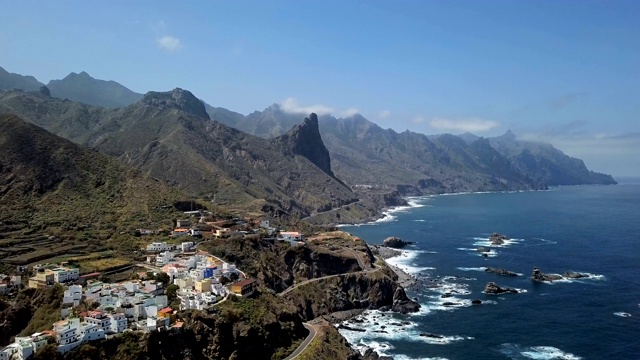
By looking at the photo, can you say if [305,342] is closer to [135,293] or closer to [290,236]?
[135,293]

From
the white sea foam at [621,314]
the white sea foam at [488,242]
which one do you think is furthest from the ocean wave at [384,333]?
the white sea foam at [488,242]

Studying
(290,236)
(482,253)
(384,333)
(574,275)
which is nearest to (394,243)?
(482,253)

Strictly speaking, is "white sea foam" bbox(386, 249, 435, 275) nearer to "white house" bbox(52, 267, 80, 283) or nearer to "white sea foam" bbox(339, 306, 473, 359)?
"white sea foam" bbox(339, 306, 473, 359)

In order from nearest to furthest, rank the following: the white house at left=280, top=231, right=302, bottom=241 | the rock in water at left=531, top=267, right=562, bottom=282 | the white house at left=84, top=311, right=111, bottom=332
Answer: the white house at left=84, top=311, right=111, bottom=332 < the rock in water at left=531, top=267, right=562, bottom=282 < the white house at left=280, top=231, right=302, bottom=241

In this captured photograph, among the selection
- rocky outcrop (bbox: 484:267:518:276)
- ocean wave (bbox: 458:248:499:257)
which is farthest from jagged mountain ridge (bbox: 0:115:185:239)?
ocean wave (bbox: 458:248:499:257)

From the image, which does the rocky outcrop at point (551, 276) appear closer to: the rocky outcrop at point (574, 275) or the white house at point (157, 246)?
the rocky outcrop at point (574, 275)
